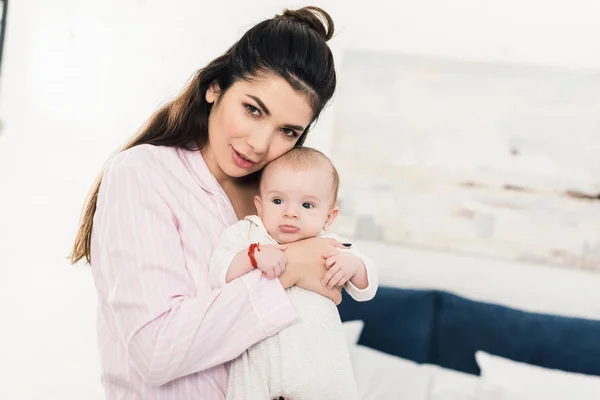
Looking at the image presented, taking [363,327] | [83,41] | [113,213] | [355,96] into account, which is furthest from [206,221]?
[83,41]

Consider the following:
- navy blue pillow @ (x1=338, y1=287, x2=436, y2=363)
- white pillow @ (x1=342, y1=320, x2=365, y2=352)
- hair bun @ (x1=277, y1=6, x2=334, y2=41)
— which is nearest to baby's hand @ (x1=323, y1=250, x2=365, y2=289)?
hair bun @ (x1=277, y1=6, x2=334, y2=41)

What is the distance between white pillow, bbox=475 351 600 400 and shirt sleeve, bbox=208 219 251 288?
4.91 feet

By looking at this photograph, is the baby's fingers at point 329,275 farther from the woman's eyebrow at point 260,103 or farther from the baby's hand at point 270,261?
the woman's eyebrow at point 260,103

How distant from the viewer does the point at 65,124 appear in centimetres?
317

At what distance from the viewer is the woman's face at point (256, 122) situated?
125 centimetres

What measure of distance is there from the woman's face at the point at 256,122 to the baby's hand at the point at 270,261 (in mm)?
246

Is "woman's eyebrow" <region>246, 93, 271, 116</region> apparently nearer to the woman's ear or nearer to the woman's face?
the woman's face

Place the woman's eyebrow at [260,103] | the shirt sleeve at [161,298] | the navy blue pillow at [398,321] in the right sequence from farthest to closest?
the navy blue pillow at [398,321] → the woman's eyebrow at [260,103] → the shirt sleeve at [161,298]

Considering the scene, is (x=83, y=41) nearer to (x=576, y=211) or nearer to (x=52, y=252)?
(x=52, y=252)

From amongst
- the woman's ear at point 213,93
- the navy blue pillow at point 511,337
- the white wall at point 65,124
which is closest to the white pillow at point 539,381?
the navy blue pillow at point 511,337

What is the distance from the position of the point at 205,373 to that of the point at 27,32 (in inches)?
106

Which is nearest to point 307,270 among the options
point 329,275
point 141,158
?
point 329,275

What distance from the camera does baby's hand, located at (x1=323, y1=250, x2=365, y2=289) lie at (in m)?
1.18

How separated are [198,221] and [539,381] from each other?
1.65 metres
